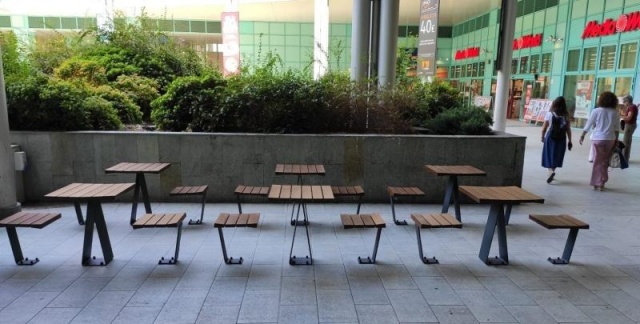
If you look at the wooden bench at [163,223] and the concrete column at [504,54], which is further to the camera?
the concrete column at [504,54]

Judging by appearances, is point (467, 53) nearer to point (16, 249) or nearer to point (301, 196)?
point (301, 196)

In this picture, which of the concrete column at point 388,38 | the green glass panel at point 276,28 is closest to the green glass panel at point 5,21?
the green glass panel at point 276,28

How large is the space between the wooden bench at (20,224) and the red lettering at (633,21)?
17.9 m

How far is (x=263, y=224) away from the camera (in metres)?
5.50

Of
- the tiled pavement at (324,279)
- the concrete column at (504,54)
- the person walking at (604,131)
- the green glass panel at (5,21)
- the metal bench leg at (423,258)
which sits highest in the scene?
the green glass panel at (5,21)

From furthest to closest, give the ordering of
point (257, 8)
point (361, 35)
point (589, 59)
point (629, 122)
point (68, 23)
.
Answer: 1. point (68, 23)
2. point (257, 8)
3. point (589, 59)
4. point (361, 35)
5. point (629, 122)

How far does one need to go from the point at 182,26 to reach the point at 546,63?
2275 centimetres

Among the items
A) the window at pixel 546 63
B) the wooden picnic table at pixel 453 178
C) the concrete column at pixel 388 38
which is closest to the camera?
the wooden picnic table at pixel 453 178

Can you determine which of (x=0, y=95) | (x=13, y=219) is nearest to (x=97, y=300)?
(x=13, y=219)

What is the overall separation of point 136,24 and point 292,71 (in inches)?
231

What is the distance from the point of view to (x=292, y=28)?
30.2 meters

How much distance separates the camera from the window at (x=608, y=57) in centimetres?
1639

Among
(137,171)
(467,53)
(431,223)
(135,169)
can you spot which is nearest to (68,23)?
(467,53)

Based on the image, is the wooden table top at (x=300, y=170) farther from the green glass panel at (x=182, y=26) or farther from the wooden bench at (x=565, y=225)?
the green glass panel at (x=182, y=26)
